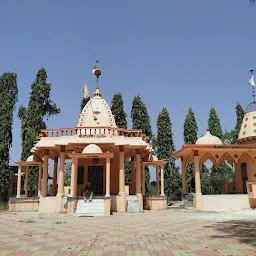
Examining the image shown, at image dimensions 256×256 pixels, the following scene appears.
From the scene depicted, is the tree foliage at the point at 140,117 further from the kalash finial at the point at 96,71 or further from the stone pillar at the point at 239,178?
the stone pillar at the point at 239,178

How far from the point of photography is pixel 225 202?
1709 cm

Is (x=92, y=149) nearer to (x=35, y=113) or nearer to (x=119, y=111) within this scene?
(x=35, y=113)

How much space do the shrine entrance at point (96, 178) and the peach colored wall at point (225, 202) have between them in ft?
24.0

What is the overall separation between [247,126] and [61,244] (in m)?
18.9

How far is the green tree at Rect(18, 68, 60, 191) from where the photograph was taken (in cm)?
2605

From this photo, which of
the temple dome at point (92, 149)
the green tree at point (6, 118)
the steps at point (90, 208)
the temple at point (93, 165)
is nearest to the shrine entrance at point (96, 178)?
the temple at point (93, 165)

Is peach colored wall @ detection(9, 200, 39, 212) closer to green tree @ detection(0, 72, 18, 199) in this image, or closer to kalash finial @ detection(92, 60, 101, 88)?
green tree @ detection(0, 72, 18, 199)

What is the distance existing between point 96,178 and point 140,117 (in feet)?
47.7

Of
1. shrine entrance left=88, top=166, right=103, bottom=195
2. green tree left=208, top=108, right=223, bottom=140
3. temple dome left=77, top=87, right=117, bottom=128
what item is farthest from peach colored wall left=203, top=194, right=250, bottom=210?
green tree left=208, top=108, right=223, bottom=140

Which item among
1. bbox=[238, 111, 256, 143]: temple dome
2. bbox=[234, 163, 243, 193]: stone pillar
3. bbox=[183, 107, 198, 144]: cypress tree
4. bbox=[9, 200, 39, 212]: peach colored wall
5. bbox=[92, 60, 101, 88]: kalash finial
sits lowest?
bbox=[9, 200, 39, 212]: peach colored wall

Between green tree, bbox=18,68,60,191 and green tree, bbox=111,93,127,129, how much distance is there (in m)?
6.84

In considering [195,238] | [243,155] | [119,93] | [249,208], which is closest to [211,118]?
[119,93]

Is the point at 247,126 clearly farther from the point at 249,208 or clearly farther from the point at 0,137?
the point at 0,137

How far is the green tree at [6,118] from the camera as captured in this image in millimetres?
26031
